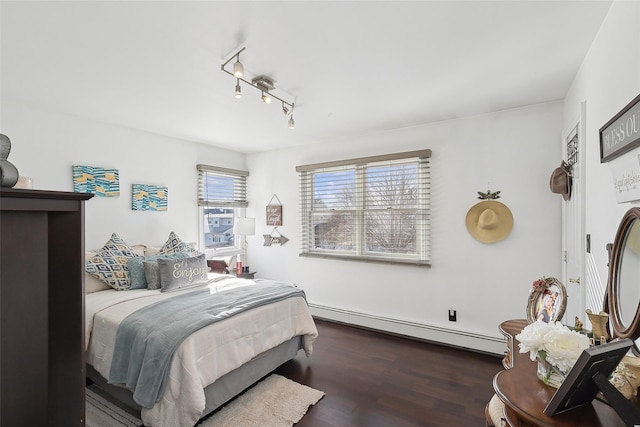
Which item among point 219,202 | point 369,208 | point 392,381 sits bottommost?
point 392,381

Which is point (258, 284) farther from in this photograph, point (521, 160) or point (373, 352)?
point (521, 160)

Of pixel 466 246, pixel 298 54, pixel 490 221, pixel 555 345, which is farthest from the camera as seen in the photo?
pixel 466 246

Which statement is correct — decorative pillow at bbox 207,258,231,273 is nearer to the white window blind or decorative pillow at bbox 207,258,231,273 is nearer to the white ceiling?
the white window blind

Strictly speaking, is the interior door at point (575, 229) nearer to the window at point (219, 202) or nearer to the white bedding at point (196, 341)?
the white bedding at point (196, 341)

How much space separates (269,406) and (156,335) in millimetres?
997

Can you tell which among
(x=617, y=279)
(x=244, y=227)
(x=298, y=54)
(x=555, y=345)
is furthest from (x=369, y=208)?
(x=555, y=345)

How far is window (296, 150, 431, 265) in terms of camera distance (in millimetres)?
3547

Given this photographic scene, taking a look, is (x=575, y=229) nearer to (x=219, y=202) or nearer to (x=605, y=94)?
(x=605, y=94)

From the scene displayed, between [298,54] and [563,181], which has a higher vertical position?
[298,54]

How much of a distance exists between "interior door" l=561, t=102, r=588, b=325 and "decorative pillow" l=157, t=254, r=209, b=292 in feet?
10.6

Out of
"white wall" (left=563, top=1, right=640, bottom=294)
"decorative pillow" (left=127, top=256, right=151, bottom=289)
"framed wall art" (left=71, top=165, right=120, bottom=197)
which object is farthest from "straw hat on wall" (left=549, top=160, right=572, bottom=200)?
"framed wall art" (left=71, top=165, right=120, bottom=197)

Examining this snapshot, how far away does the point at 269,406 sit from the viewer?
7.39 ft

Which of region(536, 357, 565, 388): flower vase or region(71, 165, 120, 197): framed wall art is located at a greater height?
region(71, 165, 120, 197): framed wall art

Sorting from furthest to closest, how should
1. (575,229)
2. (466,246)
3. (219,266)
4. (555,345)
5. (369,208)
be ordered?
(219,266)
(369,208)
(466,246)
(575,229)
(555,345)
